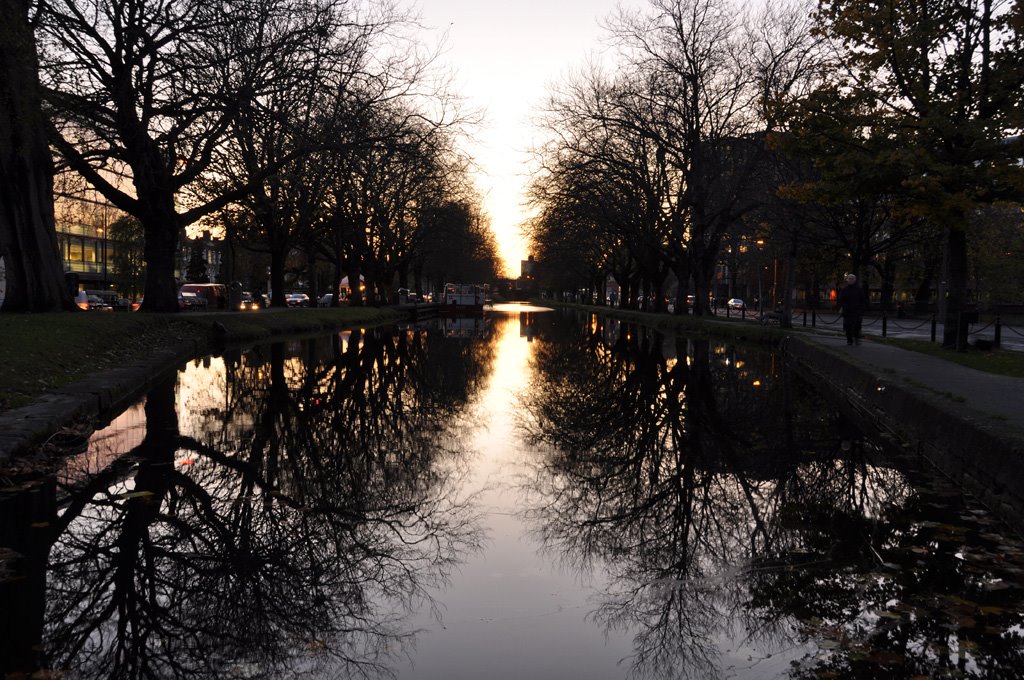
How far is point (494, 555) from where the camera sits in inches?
215

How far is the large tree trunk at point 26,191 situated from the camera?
17.7 metres

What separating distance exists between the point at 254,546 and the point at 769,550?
350 cm

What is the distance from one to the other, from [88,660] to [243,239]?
4491cm

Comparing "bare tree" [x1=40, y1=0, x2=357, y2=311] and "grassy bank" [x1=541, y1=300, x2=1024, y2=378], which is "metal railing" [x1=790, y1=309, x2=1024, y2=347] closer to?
"grassy bank" [x1=541, y1=300, x2=1024, y2=378]

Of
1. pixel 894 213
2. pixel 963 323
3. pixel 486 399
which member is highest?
pixel 894 213

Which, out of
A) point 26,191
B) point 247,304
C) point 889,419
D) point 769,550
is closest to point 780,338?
point 889,419

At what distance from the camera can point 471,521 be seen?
6.25 m

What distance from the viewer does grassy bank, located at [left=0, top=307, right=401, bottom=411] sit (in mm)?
11117

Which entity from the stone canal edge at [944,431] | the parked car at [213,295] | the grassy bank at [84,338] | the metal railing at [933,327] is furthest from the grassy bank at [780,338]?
the parked car at [213,295]

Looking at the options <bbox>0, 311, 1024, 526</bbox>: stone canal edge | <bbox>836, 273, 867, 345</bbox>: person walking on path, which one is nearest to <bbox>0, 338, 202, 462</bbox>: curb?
<bbox>0, 311, 1024, 526</bbox>: stone canal edge

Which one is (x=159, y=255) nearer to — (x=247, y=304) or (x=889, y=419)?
(x=889, y=419)

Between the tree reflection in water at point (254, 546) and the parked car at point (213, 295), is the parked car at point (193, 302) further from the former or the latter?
the tree reflection in water at point (254, 546)

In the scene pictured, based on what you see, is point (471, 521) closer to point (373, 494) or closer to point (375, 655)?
point (373, 494)

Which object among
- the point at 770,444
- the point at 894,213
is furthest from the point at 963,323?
the point at 770,444
